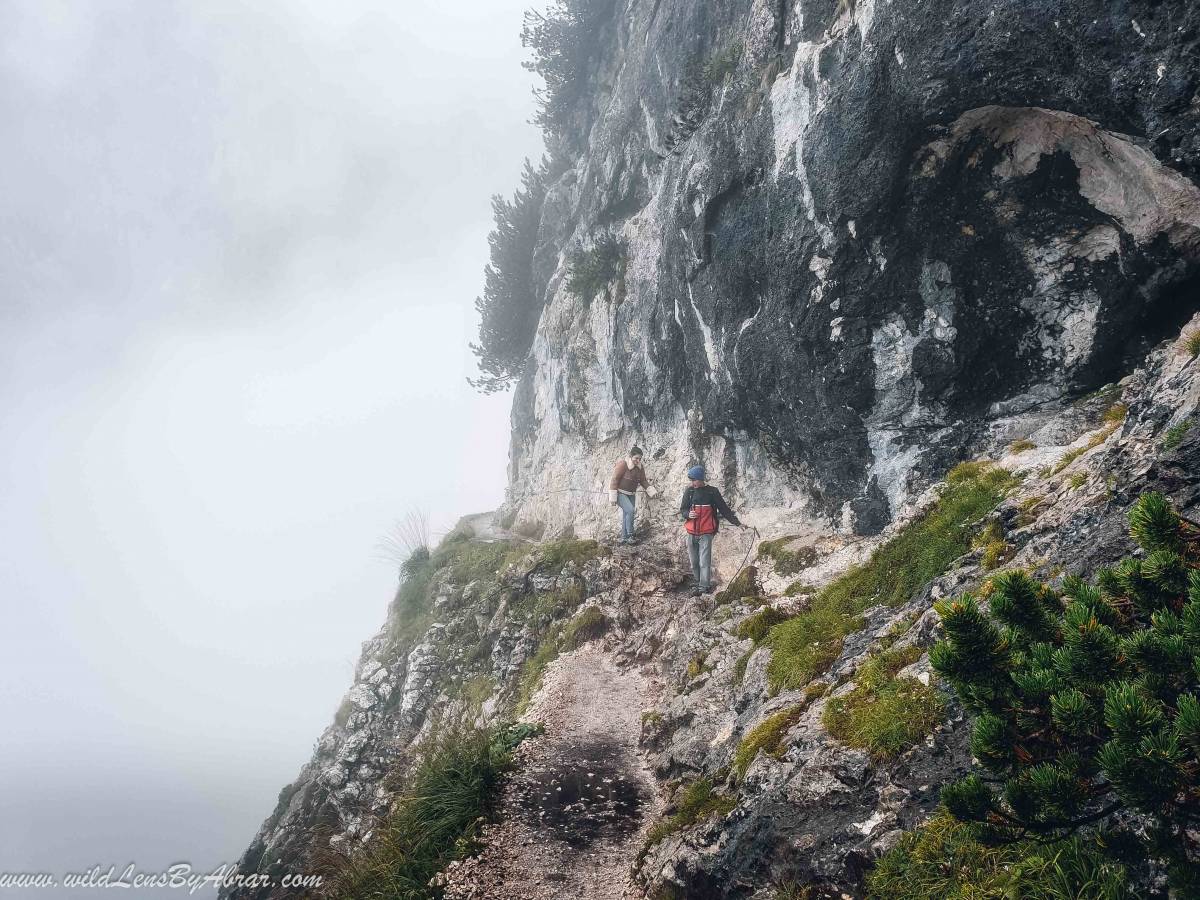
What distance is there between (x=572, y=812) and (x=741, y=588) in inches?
249

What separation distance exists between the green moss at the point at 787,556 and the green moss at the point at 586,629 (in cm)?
396

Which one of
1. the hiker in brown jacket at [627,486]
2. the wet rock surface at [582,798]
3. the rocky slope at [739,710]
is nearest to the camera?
the rocky slope at [739,710]

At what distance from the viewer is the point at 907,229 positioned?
11344mm

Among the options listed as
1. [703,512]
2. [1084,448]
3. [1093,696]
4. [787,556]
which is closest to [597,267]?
[703,512]

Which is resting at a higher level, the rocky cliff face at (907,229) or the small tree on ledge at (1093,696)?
the rocky cliff face at (907,229)

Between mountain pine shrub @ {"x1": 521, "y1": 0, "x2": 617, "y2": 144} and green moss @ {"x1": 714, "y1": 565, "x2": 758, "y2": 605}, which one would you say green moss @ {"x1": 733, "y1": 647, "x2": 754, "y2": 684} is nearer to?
green moss @ {"x1": 714, "y1": 565, "x2": 758, "y2": 605}

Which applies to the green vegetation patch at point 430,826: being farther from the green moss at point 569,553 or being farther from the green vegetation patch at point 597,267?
the green vegetation patch at point 597,267

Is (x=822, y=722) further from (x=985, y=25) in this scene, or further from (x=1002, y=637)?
(x=985, y=25)

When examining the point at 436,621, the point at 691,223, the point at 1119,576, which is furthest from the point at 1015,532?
the point at 436,621

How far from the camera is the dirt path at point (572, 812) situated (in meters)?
6.05

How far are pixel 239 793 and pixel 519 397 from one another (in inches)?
8332

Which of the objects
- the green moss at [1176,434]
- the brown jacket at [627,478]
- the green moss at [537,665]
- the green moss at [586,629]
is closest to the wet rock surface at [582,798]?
the green moss at [537,665]

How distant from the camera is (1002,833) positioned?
2.89 m

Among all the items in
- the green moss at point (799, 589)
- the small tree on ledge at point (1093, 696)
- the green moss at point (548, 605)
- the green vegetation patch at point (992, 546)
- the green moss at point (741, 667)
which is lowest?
the small tree on ledge at point (1093, 696)
